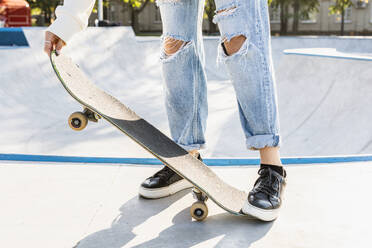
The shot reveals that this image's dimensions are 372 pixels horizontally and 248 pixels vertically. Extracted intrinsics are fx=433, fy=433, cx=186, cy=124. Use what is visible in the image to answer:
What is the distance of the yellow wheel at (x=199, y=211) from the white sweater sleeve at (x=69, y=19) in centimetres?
88

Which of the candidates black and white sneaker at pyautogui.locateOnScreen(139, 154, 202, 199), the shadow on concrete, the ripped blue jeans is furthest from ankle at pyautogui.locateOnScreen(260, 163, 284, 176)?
black and white sneaker at pyautogui.locateOnScreen(139, 154, 202, 199)

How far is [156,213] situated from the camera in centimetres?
181

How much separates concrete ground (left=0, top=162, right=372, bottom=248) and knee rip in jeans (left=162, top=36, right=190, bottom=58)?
67cm

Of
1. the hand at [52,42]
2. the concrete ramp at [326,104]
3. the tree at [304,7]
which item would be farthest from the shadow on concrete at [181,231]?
the tree at [304,7]

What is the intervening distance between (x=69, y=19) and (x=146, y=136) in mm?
608

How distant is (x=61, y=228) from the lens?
1.63m

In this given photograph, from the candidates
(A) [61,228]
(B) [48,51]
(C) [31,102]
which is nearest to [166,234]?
(A) [61,228]

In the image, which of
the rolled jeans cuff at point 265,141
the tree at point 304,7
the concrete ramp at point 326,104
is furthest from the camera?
the tree at point 304,7

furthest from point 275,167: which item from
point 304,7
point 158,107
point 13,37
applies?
point 304,7

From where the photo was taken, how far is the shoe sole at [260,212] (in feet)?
5.53

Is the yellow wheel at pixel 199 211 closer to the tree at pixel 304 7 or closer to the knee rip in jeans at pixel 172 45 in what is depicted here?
the knee rip in jeans at pixel 172 45

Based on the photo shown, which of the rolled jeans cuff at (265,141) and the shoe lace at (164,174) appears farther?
the shoe lace at (164,174)

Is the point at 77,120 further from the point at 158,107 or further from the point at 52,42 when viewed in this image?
the point at 158,107

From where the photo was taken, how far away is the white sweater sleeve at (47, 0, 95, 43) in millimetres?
1827
